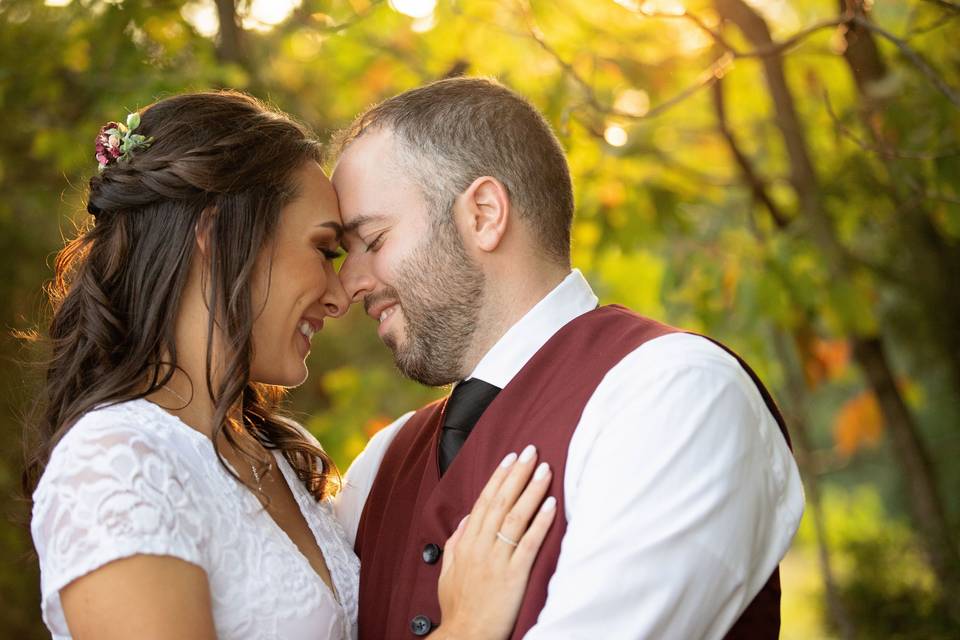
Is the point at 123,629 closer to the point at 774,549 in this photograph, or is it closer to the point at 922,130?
the point at 774,549

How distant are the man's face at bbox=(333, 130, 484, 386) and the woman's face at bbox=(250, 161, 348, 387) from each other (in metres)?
0.09

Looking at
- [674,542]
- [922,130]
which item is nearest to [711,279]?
[922,130]

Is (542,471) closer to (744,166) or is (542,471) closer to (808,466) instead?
(808,466)

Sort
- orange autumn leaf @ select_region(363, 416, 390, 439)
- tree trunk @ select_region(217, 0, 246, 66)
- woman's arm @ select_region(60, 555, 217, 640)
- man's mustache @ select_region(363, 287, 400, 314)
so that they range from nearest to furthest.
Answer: woman's arm @ select_region(60, 555, 217, 640) → man's mustache @ select_region(363, 287, 400, 314) → tree trunk @ select_region(217, 0, 246, 66) → orange autumn leaf @ select_region(363, 416, 390, 439)

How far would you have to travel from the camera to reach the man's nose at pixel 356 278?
248cm

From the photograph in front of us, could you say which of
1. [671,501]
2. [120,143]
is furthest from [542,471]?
[120,143]

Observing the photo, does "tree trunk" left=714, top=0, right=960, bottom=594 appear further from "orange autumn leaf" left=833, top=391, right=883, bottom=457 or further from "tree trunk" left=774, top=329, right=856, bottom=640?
"orange autumn leaf" left=833, top=391, right=883, bottom=457

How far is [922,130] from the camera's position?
354 centimetres

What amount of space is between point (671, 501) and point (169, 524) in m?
0.87

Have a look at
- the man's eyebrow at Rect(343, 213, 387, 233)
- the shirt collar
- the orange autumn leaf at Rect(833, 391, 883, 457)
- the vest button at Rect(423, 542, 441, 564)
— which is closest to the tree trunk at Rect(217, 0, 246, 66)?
the man's eyebrow at Rect(343, 213, 387, 233)

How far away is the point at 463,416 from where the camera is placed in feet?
7.64

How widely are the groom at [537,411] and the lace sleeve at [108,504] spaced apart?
536mm

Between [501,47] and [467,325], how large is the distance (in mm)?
2832

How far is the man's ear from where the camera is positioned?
93.6 inches
